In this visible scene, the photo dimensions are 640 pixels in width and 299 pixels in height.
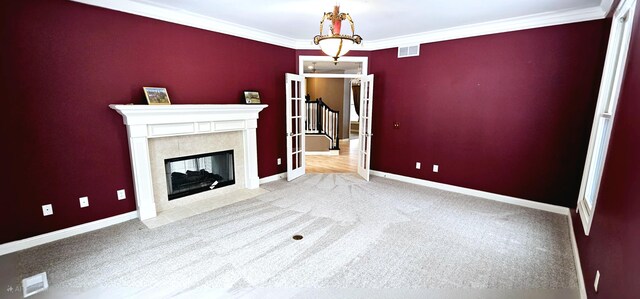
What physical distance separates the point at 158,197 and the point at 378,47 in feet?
14.5

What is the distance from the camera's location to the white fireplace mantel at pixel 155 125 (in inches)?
128

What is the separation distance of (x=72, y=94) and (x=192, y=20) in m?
1.69

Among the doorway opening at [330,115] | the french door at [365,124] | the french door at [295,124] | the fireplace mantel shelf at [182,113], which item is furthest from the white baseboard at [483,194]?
the fireplace mantel shelf at [182,113]

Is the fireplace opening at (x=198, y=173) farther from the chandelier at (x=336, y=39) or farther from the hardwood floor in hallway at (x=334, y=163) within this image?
the chandelier at (x=336, y=39)

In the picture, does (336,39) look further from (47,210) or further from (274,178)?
(47,210)

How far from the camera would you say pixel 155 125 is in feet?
11.3

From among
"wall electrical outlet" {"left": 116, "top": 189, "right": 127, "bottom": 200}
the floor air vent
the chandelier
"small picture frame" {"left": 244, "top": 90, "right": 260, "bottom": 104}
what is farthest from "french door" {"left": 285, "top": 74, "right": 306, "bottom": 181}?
the floor air vent

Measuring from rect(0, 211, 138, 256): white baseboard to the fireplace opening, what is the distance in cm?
61

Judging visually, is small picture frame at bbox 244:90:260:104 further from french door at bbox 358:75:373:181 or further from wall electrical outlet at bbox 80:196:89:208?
wall electrical outlet at bbox 80:196:89:208

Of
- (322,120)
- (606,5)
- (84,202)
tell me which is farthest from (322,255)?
(322,120)

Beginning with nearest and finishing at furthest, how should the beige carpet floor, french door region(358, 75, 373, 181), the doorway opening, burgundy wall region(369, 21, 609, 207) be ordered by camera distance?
the beige carpet floor → burgundy wall region(369, 21, 609, 207) → french door region(358, 75, 373, 181) → the doorway opening

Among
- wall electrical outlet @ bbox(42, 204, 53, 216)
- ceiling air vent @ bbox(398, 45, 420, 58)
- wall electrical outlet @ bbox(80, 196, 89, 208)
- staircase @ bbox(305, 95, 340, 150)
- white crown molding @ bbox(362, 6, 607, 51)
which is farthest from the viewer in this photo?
staircase @ bbox(305, 95, 340, 150)

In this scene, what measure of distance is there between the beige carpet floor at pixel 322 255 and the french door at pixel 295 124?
1.52 m

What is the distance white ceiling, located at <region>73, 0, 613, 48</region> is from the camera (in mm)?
3213
